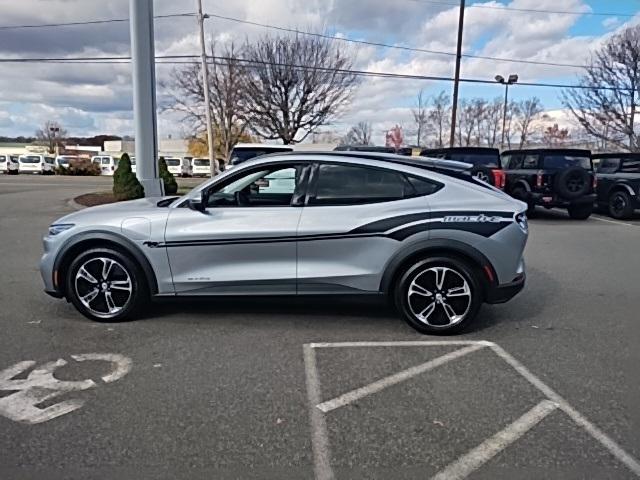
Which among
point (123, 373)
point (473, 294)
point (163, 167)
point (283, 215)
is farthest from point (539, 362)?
point (163, 167)

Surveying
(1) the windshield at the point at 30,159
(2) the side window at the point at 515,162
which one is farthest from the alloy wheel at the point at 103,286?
(1) the windshield at the point at 30,159

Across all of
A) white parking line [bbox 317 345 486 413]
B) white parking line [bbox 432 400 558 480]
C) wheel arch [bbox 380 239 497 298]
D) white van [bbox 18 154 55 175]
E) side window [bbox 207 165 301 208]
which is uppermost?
white van [bbox 18 154 55 175]

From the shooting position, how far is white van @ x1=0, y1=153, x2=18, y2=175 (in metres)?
41.8

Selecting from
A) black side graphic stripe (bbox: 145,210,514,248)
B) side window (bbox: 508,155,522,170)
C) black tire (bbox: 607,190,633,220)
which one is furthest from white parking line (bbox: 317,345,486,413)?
black tire (bbox: 607,190,633,220)

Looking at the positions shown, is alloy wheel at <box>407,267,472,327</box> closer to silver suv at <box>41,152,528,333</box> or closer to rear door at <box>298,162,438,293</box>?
silver suv at <box>41,152,528,333</box>

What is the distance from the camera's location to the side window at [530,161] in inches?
550

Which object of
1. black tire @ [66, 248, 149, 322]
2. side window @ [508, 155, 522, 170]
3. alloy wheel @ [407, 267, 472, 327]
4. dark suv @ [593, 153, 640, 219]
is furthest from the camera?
side window @ [508, 155, 522, 170]

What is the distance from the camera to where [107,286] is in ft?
15.8

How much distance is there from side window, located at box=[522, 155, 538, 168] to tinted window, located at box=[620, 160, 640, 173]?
9.06 ft

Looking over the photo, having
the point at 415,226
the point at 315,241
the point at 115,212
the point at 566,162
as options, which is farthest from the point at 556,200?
the point at 115,212

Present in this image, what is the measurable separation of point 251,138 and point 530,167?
1072 inches

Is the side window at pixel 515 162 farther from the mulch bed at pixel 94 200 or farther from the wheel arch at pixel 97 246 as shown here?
the wheel arch at pixel 97 246

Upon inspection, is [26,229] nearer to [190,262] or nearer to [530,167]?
[190,262]

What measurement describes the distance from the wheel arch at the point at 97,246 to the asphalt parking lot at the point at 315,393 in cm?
42
